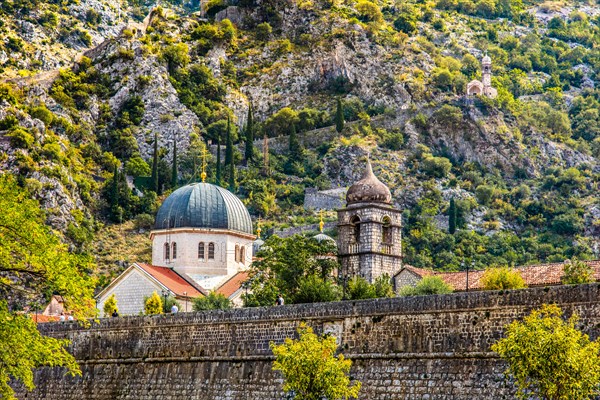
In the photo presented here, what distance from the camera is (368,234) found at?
69562 millimetres

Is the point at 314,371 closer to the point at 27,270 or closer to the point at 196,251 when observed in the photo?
the point at 27,270

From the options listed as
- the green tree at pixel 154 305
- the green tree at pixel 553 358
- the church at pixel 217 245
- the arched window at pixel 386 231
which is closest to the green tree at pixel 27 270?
the green tree at pixel 553 358

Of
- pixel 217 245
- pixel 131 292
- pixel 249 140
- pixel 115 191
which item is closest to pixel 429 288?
pixel 217 245

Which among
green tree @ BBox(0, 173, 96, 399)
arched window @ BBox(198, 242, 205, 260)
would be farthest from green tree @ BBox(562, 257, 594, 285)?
green tree @ BBox(0, 173, 96, 399)

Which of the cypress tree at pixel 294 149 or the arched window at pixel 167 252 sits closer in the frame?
the arched window at pixel 167 252

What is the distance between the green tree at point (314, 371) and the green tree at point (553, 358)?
576 centimetres

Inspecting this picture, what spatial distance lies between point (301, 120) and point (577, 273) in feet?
261

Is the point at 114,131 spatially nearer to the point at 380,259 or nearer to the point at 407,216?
the point at 407,216

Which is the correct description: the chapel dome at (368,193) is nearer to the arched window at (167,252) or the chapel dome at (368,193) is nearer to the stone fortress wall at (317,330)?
the arched window at (167,252)

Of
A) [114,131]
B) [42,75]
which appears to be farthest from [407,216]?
[42,75]

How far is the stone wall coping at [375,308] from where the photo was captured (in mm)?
36312

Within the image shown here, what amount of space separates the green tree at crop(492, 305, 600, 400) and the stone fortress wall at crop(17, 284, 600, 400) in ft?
8.56

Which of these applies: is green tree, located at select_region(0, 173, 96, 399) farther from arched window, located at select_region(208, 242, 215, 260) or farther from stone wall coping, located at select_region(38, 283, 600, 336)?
arched window, located at select_region(208, 242, 215, 260)

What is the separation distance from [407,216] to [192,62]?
1519 inches
